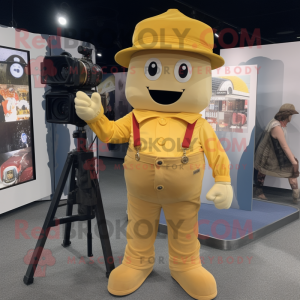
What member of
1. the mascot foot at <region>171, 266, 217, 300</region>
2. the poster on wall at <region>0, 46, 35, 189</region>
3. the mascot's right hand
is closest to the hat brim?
the mascot's right hand

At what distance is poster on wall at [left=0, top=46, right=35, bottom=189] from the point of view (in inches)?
131

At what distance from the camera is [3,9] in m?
5.98

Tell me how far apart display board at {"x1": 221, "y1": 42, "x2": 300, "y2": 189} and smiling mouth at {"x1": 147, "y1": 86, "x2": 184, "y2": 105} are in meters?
3.01

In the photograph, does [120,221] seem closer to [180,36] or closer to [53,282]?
[53,282]

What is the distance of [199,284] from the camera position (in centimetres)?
211

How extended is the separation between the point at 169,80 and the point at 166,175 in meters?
0.56

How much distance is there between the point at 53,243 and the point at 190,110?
179cm

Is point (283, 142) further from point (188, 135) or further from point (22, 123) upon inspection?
point (22, 123)

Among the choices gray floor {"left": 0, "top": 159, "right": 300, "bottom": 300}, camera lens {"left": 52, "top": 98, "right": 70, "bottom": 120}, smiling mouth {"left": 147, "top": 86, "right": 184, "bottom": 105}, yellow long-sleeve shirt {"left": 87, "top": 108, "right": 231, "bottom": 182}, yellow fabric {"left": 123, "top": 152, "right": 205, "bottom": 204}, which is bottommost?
gray floor {"left": 0, "top": 159, "right": 300, "bottom": 300}

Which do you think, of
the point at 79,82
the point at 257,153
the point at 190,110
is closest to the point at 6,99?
the point at 79,82

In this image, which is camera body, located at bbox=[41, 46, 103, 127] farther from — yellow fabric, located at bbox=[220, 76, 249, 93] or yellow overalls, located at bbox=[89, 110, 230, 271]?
yellow fabric, located at bbox=[220, 76, 249, 93]

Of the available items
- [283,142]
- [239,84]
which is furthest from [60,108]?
[283,142]

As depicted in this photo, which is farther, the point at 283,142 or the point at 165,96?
the point at 283,142

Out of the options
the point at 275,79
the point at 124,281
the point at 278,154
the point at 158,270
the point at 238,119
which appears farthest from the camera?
the point at 275,79
